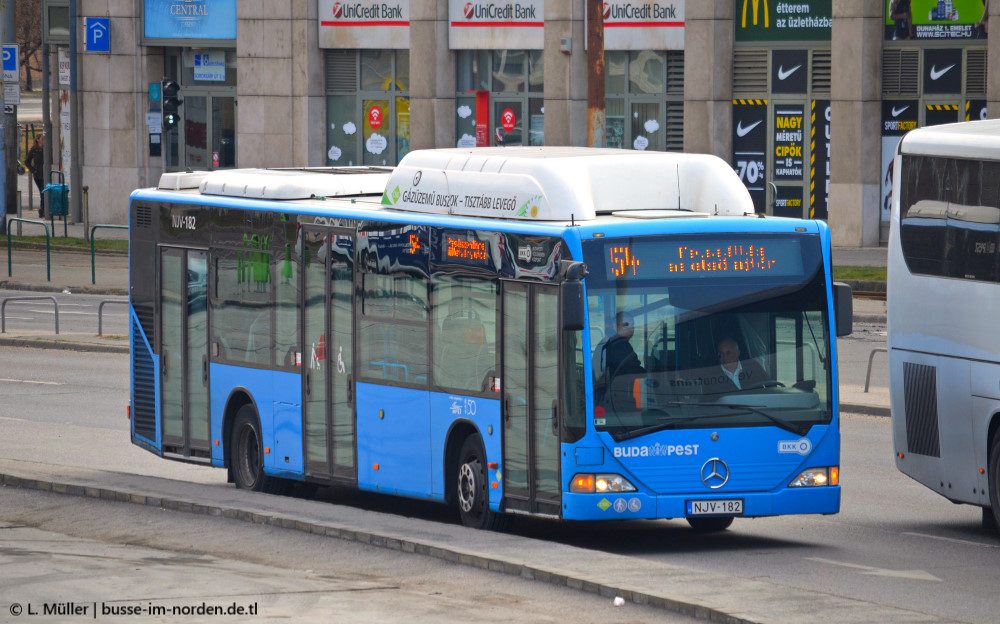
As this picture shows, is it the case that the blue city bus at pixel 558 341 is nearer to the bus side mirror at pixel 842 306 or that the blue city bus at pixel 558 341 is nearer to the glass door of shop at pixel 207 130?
the bus side mirror at pixel 842 306

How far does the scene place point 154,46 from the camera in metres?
44.8

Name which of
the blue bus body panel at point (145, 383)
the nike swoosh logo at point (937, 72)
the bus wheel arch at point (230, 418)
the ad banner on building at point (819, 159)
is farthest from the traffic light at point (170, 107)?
the bus wheel arch at point (230, 418)

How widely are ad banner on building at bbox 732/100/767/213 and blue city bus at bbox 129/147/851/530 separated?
23811 mm

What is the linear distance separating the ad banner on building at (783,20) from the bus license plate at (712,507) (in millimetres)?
25800

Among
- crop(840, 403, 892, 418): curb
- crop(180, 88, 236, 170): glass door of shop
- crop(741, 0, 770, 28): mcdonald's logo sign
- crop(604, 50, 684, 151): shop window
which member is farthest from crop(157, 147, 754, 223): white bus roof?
crop(180, 88, 236, 170): glass door of shop

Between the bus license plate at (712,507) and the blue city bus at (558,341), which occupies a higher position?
the blue city bus at (558,341)

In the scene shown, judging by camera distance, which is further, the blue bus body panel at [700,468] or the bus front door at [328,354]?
the bus front door at [328,354]

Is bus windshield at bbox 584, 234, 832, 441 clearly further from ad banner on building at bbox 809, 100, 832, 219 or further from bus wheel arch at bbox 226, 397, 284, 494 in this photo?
ad banner on building at bbox 809, 100, 832, 219

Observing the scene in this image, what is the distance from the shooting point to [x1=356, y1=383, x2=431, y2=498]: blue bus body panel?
41.9 ft

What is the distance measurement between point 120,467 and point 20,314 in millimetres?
15265

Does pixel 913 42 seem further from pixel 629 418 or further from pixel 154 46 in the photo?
pixel 629 418

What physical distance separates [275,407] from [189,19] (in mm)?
31172

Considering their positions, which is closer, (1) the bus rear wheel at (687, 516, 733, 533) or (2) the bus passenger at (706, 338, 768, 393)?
(2) the bus passenger at (706, 338, 768, 393)

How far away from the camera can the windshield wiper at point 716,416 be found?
37.2 feet
